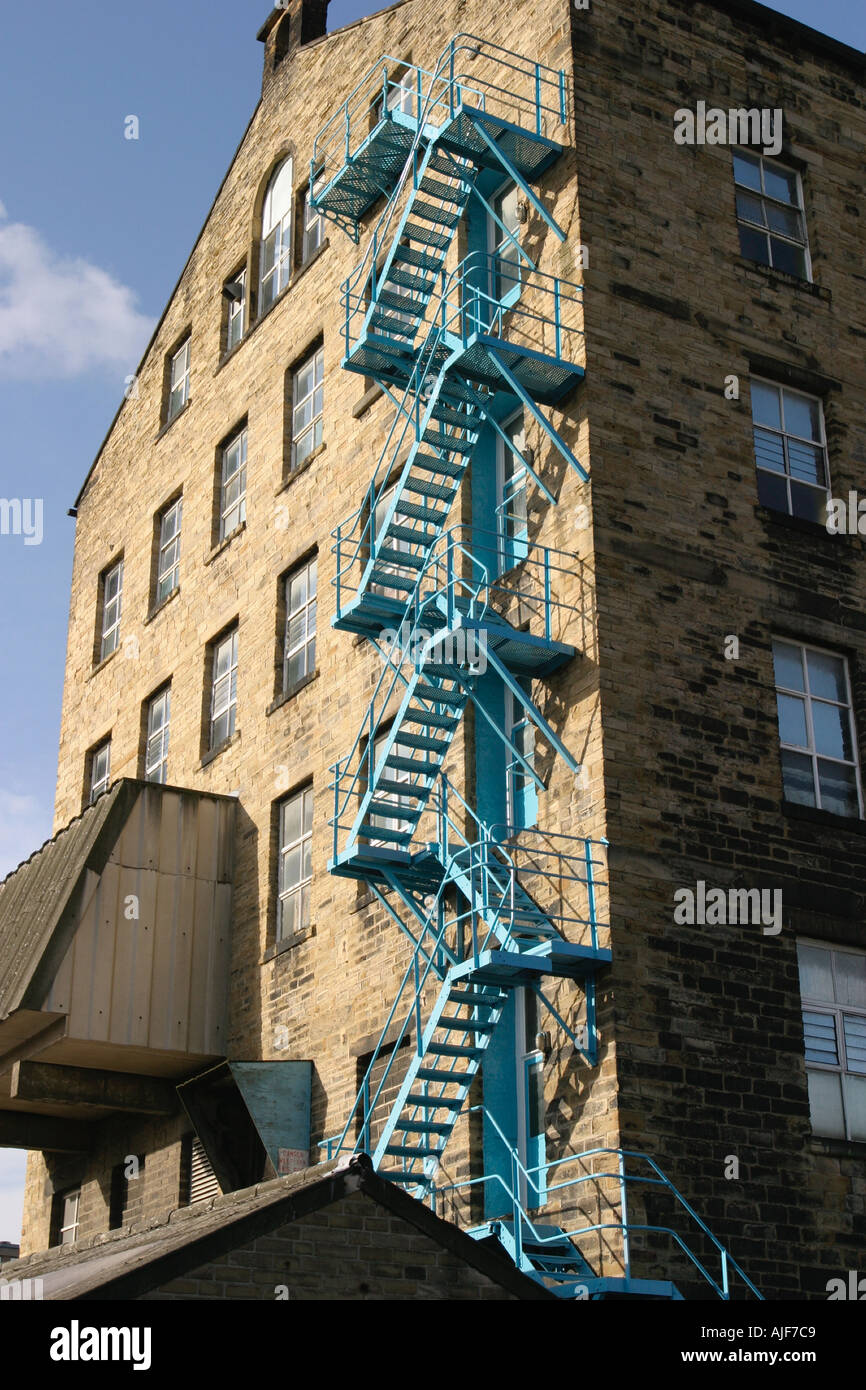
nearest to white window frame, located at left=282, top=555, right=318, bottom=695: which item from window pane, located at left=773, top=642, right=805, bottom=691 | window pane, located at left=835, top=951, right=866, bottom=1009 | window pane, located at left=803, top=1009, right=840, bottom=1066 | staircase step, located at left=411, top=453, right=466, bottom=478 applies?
staircase step, located at left=411, top=453, right=466, bottom=478

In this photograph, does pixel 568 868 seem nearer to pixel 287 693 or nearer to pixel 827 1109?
pixel 827 1109

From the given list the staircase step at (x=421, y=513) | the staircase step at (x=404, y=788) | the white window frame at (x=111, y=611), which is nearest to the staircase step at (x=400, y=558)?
the staircase step at (x=421, y=513)

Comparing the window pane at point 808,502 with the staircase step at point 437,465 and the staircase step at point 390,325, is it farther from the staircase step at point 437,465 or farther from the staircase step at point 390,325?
the staircase step at point 390,325

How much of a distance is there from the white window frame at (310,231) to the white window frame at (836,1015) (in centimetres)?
1432

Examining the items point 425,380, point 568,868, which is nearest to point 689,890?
point 568,868

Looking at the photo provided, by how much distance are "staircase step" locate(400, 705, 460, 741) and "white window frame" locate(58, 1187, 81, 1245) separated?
1195cm

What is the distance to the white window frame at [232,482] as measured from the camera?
27656 millimetres

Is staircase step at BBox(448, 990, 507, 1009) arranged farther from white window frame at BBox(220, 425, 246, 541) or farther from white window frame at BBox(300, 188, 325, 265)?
white window frame at BBox(300, 188, 325, 265)

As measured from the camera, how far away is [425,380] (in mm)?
20859

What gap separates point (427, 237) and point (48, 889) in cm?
1023

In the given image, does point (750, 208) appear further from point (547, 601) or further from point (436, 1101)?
point (436, 1101)

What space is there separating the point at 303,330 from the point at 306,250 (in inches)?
71.1

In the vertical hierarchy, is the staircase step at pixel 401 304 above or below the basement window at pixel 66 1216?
above
